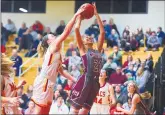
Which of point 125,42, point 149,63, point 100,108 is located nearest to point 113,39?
point 125,42

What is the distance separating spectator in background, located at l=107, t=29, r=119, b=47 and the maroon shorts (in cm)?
503

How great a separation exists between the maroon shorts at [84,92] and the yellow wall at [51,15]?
28.9ft

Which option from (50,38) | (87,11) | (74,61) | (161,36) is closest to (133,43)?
(161,36)

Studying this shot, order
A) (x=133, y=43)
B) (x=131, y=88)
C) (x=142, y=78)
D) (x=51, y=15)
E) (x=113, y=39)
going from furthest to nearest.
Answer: (x=51, y=15)
(x=113, y=39)
(x=133, y=43)
(x=142, y=78)
(x=131, y=88)

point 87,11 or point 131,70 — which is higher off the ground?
point 87,11

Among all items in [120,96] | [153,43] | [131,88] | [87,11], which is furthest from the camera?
[153,43]

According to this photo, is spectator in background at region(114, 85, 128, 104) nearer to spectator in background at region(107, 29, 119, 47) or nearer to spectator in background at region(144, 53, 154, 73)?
spectator in background at region(144, 53, 154, 73)

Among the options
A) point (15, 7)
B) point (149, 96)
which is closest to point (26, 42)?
point (15, 7)

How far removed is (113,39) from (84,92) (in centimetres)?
567

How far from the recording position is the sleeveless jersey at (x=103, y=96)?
26.0ft

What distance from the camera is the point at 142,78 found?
1015 centimetres

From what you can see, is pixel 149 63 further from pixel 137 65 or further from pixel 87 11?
pixel 87 11

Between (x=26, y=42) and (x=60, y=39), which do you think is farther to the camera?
(x=26, y=42)

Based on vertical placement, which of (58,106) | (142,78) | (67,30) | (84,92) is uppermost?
(67,30)
